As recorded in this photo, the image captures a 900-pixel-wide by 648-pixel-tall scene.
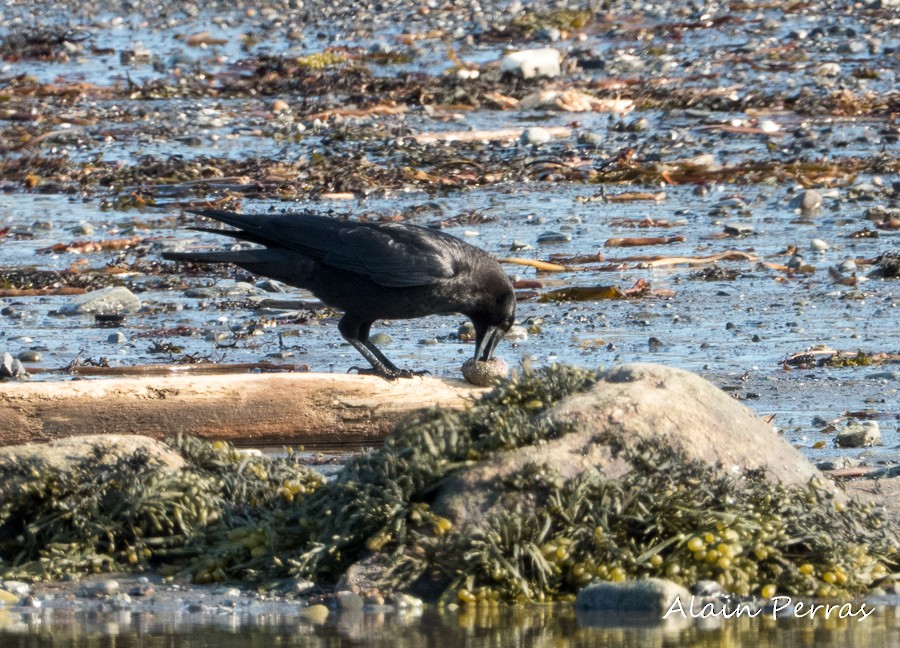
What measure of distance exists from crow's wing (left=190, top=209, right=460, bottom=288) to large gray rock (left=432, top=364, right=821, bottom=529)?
238 cm

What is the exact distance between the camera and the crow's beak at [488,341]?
8.75 m

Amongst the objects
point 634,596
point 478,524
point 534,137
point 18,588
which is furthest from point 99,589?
point 534,137

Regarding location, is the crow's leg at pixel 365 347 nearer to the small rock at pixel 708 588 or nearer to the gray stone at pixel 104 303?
the gray stone at pixel 104 303

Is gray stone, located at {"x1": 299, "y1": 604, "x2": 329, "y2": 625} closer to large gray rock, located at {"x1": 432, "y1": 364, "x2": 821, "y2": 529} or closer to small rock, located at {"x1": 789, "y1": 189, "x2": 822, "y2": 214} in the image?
large gray rock, located at {"x1": 432, "y1": 364, "x2": 821, "y2": 529}

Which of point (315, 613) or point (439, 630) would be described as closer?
point (439, 630)

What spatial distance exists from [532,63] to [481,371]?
11.8 m

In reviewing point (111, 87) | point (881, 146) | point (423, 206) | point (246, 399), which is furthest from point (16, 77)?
point (246, 399)

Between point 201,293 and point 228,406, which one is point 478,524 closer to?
point 228,406

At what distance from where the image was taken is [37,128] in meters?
17.8

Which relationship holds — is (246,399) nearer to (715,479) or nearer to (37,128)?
(715,479)

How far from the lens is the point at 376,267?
8.38 meters

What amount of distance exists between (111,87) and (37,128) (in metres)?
2.58

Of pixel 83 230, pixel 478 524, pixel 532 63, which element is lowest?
pixel 83 230

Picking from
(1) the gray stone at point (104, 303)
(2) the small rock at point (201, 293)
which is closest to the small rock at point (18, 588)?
(1) the gray stone at point (104, 303)
